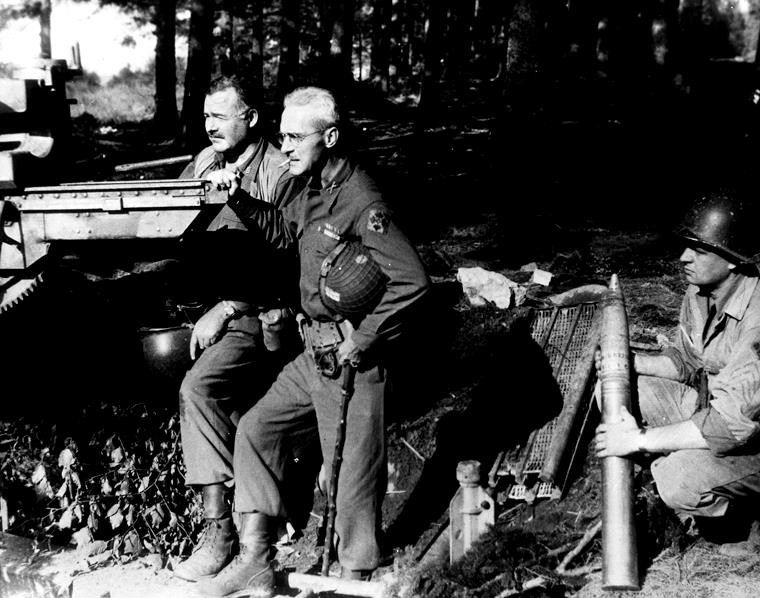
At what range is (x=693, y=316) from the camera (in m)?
4.80

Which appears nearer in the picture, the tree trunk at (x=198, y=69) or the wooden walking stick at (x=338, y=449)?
the wooden walking stick at (x=338, y=449)

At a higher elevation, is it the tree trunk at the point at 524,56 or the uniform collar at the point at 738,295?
the tree trunk at the point at 524,56

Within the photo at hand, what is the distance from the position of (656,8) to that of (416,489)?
17.5 meters

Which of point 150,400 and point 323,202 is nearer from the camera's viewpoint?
point 323,202

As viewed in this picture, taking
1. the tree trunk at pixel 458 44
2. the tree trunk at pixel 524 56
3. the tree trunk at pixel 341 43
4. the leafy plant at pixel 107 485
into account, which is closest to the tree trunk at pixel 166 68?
the tree trunk at pixel 341 43

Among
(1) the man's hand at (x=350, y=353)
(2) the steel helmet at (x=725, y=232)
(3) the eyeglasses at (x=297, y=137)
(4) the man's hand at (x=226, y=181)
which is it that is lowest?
(1) the man's hand at (x=350, y=353)

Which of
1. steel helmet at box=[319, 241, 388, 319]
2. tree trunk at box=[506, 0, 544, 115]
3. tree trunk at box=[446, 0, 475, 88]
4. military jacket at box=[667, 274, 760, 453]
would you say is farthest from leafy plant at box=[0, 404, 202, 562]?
tree trunk at box=[446, 0, 475, 88]

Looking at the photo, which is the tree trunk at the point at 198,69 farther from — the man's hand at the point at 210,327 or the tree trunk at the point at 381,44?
the man's hand at the point at 210,327

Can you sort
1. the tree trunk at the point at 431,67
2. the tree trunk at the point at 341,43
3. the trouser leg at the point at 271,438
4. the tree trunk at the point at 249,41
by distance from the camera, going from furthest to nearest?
the tree trunk at the point at 249,41 → the tree trunk at the point at 341,43 → the tree trunk at the point at 431,67 → the trouser leg at the point at 271,438

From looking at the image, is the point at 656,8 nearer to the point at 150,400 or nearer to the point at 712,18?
the point at 150,400

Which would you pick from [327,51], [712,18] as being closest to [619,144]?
[327,51]

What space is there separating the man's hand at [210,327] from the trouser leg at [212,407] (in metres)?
0.04

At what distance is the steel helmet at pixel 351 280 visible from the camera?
426cm

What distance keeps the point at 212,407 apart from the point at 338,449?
895 millimetres
